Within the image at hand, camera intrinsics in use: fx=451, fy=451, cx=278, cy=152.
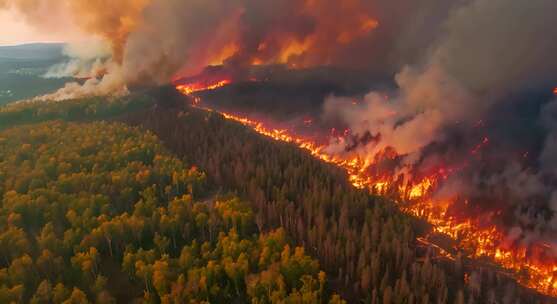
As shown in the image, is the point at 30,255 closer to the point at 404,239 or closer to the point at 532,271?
the point at 404,239

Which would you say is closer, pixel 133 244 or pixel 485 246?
pixel 133 244

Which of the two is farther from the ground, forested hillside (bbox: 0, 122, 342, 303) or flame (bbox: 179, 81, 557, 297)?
forested hillside (bbox: 0, 122, 342, 303)

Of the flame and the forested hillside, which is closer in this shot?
the forested hillside

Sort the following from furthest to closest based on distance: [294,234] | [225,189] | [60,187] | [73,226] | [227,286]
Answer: [225,189], [60,187], [294,234], [73,226], [227,286]

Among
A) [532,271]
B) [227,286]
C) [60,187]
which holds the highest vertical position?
[60,187]

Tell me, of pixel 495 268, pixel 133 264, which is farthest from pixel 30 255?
pixel 495 268

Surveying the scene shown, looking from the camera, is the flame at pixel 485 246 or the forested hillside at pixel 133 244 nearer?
the forested hillside at pixel 133 244

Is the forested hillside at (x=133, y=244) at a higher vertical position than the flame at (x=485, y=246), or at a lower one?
higher

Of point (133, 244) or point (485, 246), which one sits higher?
point (133, 244)
